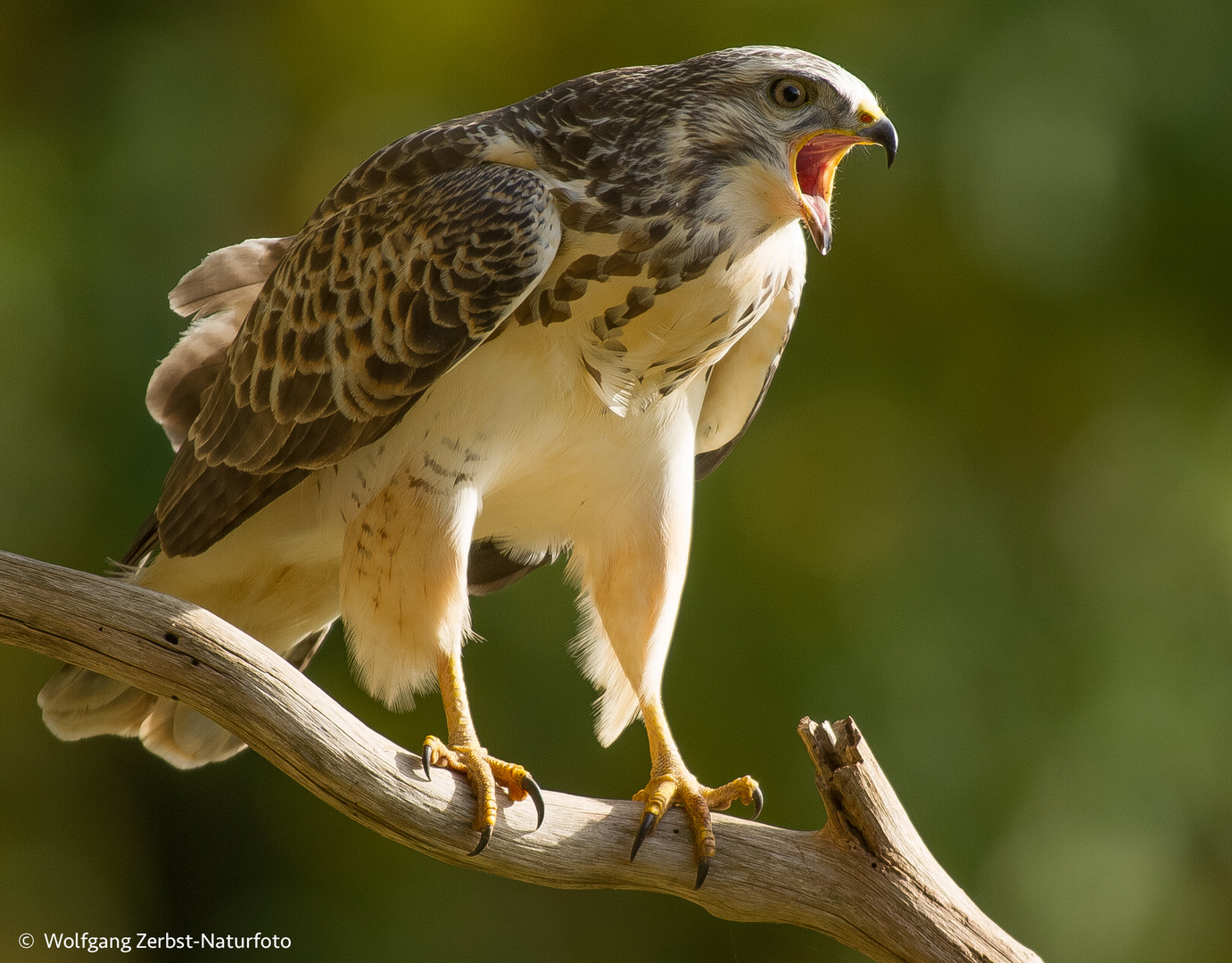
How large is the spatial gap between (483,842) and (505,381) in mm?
1030

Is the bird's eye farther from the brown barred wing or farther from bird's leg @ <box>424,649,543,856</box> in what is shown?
bird's leg @ <box>424,649,543,856</box>

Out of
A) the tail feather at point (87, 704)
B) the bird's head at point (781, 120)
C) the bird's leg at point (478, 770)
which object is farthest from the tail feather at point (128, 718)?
the bird's head at point (781, 120)

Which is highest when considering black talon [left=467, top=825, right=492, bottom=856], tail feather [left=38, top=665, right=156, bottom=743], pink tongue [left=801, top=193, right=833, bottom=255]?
pink tongue [left=801, top=193, right=833, bottom=255]

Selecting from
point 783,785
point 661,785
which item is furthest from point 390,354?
point 783,785

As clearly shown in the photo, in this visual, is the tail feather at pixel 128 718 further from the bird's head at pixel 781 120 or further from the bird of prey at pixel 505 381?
the bird's head at pixel 781 120

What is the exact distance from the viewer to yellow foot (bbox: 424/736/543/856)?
2.73 meters

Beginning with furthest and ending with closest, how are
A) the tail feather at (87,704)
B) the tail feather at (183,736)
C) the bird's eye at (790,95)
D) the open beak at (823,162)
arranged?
1. the tail feather at (183,736)
2. the tail feather at (87,704)
3. the bird's eye at (790,95)
4. the open beak at (823,162)

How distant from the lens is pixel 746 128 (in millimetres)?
2803

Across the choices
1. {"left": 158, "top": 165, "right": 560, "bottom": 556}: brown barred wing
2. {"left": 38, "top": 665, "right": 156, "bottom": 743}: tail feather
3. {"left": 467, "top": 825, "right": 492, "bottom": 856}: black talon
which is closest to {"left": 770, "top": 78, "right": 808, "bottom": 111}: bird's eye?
{"left": 158, "top": 165, "right": 560, "bottom": 556}: brown barred wing

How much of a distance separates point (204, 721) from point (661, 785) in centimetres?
148

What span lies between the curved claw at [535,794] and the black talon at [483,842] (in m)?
0.11

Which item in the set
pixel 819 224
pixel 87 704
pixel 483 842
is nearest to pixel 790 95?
pixel 819 224

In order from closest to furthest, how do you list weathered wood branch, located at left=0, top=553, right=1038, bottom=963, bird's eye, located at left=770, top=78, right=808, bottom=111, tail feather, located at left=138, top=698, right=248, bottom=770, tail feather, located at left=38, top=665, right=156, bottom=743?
weathered wood branch, located at left=0, top=553, right=1038, bottom=963
bird's eye, located at left=770, top=78, right=808, bottom=111
tail feather, located at left=38, top=665, right=156, bottom=743
tail feather, located at left=138, top=698, right=248, bottom=770

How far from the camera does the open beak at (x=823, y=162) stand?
2701 mm
